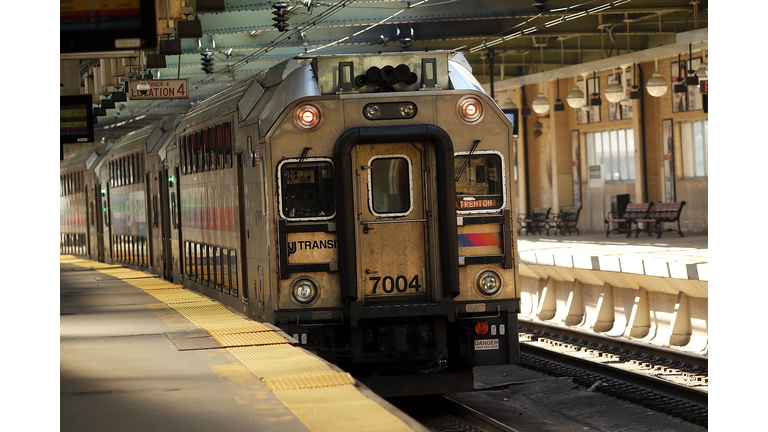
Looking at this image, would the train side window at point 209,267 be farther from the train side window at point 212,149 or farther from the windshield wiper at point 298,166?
the windshield wiper at point 298,166

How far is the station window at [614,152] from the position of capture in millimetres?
28844

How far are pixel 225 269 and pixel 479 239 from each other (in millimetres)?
4294

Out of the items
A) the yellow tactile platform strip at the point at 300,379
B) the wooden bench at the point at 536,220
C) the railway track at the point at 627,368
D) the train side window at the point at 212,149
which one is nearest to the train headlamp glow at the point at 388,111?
the yellow tactile platform strip at the point at 300,379

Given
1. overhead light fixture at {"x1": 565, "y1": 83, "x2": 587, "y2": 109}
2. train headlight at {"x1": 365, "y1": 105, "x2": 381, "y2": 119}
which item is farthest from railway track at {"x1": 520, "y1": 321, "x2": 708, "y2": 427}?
overhead light fixture at {"x1": 565, "y1": 83, "x2": 587, "y2": 109}

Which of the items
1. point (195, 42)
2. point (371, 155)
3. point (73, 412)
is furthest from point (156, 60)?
point (73, 412)

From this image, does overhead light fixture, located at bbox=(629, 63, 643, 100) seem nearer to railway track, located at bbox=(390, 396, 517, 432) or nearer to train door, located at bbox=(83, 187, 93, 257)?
railway track, located at bbox=(390, 396, 517, 432)

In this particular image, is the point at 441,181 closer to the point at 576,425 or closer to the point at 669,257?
the point at 576,425

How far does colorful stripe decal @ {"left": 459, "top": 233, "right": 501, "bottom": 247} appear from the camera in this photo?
9906 mm

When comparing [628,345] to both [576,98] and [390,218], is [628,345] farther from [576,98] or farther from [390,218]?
[576,98]

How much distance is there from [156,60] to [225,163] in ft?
24.8

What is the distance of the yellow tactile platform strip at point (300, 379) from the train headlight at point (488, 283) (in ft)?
7.08

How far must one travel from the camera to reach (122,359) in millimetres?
8438

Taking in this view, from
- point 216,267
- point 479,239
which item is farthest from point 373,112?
point 216,267

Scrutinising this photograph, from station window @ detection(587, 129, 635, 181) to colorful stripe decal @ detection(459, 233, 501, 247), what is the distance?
19579 millimetres
